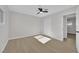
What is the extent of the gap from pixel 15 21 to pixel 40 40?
1.86 meters

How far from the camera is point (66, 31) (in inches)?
144

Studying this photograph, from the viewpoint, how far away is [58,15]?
3.32 meters

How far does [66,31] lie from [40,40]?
1729 millimetres

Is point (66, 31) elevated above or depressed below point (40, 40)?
above
